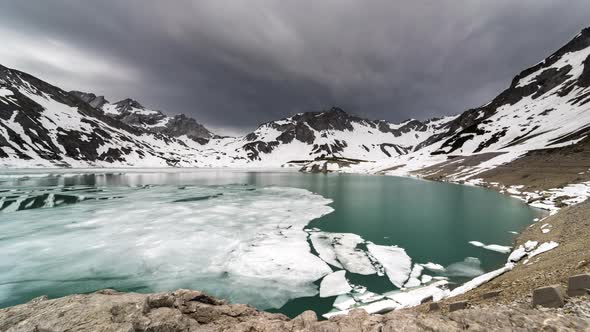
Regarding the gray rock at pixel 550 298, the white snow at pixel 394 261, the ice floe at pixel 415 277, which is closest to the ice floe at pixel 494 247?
the white snow at pixel 394 261

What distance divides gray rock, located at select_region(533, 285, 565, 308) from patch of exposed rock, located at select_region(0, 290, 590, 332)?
25 cm

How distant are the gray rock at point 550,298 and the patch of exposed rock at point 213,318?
0.25 m

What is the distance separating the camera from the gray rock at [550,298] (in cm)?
614

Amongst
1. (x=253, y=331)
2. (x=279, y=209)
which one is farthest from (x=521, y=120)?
(x=253, y=331)

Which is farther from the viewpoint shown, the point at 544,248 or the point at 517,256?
the point at 517,256

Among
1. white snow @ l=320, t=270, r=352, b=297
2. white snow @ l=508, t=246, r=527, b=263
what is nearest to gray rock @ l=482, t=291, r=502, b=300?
white snow @ l=320, t=270, r=352, b=297

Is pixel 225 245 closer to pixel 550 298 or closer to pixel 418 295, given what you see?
pixel 418 295

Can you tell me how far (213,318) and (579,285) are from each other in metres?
9.88

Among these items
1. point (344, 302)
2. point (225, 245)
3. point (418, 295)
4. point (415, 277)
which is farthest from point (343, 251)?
point (225, 245)

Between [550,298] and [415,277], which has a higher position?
[550,298]

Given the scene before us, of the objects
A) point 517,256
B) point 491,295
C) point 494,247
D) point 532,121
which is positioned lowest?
point 494,247

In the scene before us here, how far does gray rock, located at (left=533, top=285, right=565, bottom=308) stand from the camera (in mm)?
6137

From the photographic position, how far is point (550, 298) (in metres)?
6.25

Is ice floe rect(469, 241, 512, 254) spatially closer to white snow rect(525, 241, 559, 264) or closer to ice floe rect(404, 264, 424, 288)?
white snow rect(525, 241, 559, 264)
